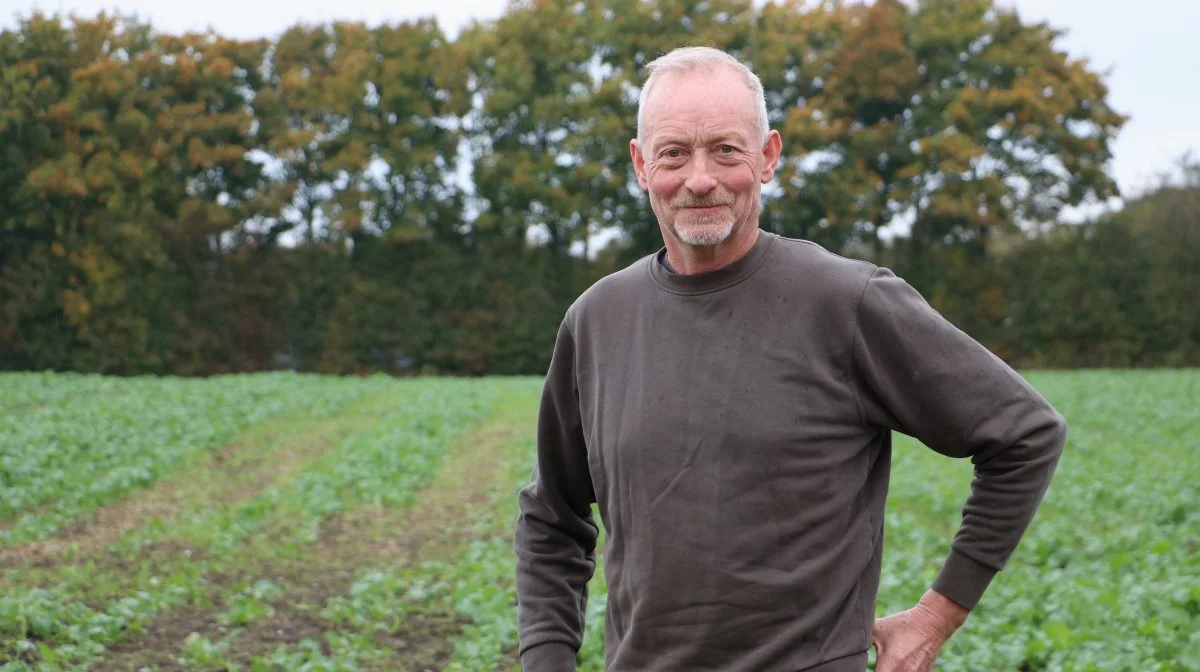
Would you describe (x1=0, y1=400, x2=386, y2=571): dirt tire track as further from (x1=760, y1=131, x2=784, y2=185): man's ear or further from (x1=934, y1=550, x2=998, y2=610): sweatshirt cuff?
(x1=934, y1=550, x2=998, y2=610): sweatshirt cuff

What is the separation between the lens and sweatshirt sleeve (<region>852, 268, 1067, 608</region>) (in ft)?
8.18

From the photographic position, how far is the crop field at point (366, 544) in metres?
6.65

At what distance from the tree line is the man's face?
33.8 metres

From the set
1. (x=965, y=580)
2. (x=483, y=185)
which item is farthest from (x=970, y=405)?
(x=483, y=185)

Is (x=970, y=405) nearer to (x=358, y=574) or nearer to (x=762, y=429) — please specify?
(x=762, y=429)

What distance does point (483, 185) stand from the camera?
3784cm

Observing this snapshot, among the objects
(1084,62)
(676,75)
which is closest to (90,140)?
(1084,62)

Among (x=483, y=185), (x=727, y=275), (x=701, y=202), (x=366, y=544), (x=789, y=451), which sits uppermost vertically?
(x=483, y=185)

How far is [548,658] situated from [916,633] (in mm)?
864

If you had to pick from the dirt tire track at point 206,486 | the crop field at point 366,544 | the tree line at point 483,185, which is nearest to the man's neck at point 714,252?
the crop field at point 366,544

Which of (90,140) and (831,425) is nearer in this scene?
(831,425)

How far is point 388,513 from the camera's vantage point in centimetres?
1185

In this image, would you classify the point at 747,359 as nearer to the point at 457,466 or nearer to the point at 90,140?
the point at 457,466

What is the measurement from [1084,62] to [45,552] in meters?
38.2
